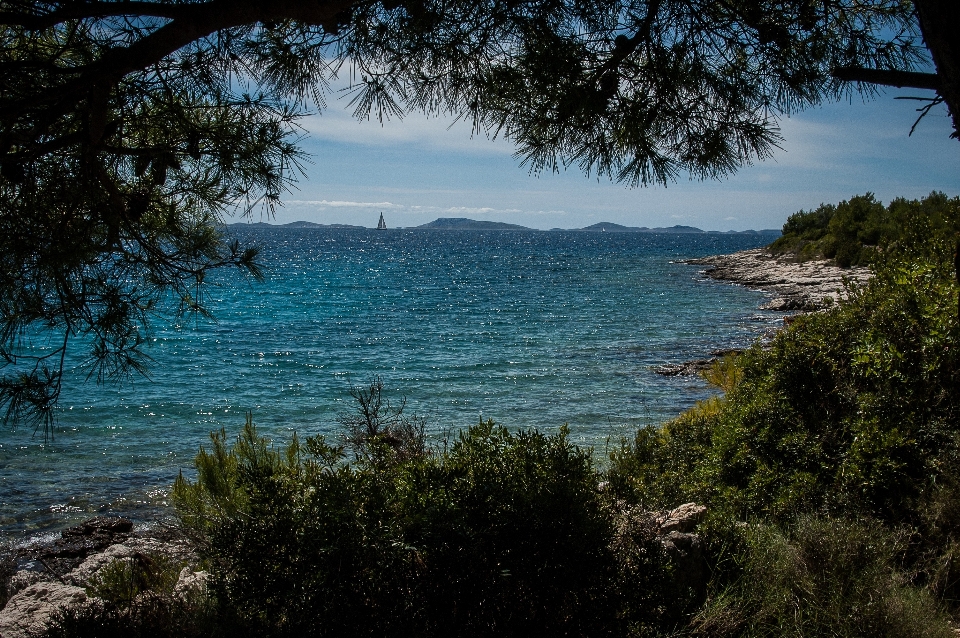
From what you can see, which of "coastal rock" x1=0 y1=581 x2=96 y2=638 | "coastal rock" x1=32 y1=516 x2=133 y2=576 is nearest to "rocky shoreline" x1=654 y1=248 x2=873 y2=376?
"coastal rock" x1=32 y1=516 x2=133 y2=576

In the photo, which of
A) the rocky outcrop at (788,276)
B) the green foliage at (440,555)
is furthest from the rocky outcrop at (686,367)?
the green foliage at (440,555)

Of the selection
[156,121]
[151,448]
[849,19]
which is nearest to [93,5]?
[156,121]

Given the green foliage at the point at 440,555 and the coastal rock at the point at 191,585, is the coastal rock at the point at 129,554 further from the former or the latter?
the green foliage at the point at 440,555

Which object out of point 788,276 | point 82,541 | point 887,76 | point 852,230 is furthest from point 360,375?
point 852,230

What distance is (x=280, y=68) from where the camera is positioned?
4520 millimetres

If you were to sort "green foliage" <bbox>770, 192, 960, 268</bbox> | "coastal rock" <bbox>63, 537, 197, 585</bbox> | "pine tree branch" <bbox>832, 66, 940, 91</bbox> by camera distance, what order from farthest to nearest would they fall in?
"green foliage" <bbox>770, 192, 960, 268</bbox>
"coastal rock" <bbox>63, 537, 197, 585</bbox>
"pine tree branch" <bbox>832, 66, 940, 91</bbox>

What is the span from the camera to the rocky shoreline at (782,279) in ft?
66.0

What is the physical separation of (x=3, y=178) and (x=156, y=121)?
0.94 metres

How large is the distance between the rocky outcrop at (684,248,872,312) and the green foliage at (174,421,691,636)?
2337 cm

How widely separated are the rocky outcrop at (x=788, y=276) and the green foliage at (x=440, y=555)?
76.7ft

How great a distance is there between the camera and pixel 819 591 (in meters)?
4.04

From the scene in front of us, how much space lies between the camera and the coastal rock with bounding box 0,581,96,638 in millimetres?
4484

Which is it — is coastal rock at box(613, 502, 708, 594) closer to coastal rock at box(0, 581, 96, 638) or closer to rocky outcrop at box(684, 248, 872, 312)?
coastal rock at box(0, 581, 96, 638)

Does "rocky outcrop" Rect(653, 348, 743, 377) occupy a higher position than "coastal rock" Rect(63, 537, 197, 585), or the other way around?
"rocky outcrop" Rect(653, 348, 743, 377)
